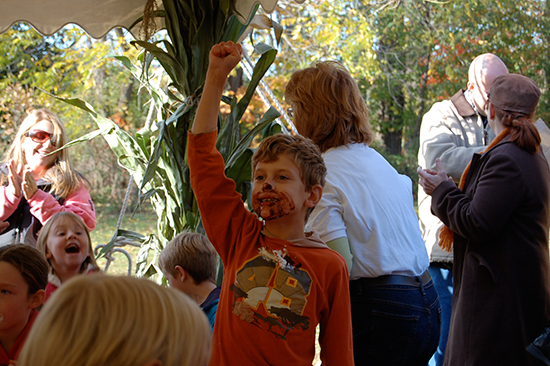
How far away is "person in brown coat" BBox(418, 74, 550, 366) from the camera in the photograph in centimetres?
196

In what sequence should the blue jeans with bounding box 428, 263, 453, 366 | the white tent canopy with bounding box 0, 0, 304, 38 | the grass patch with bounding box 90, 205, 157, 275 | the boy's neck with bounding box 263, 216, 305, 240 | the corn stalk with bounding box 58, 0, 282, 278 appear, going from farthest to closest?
the grass patch with bounding box 90, 205, 157, 275
the blue jeans with bounding box 428, 263, 453, 366
the white tent canopy with bounding box 0, 0, 304, 38
the corn stalk with bounding box 58, 0, 282, 278
the boy's neck with bounding box 263, 216, 305, 240

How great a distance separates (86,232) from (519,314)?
1955 mm

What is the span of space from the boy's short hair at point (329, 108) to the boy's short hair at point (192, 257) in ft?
2.08

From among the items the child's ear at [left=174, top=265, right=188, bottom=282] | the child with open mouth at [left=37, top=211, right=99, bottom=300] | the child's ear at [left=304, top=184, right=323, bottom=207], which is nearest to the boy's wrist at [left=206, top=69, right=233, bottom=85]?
the child's ear at [left=304, top=184, right=323, bottom=207]

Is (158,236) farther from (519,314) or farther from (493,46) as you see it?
(493,46)

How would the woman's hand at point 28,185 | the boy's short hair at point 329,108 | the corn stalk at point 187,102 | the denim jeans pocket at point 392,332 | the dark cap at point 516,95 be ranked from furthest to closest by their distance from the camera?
the woman's hand at point 28,185
the corn stalk at point 187,102
the dark cap at point 516,95
the boy's short hair at point 329,108
the denim jeans pocket at point 392,332

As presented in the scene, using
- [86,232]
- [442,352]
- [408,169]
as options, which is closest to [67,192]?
[86,232]

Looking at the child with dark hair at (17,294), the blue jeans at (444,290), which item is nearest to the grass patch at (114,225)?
the blue jeans at (444,290)

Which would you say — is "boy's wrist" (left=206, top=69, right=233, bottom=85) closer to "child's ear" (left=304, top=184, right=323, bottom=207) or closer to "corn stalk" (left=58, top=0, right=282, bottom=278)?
"child's ear" (left=304, top=184, right=323, bottom=207)

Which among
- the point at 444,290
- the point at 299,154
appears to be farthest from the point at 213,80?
the point at 444,290

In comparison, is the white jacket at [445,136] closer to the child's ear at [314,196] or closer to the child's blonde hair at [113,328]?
the child's ear at [314,196]

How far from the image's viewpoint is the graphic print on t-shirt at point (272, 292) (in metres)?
1.34

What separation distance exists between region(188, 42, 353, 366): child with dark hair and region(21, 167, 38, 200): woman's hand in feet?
5.03

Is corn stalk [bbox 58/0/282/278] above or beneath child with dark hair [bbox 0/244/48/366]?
above
